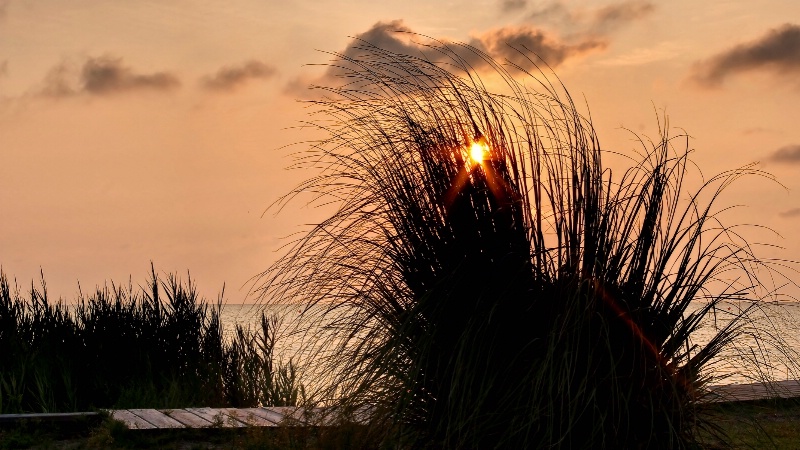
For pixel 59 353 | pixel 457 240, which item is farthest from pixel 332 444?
pixel 59 353

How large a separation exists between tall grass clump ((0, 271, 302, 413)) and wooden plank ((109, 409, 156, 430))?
3.63 ft

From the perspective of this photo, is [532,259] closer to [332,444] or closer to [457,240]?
[457,240]

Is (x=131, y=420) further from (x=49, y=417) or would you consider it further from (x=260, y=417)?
(x=260, y=417)

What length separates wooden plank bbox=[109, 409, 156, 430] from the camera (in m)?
5.62

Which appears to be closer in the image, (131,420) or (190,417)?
(131,420)

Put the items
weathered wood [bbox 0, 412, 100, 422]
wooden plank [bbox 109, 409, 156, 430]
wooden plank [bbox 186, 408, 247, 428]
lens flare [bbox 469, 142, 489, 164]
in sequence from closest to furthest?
lens flare [bbox 469, 142, 489, 164] → wooden plank [bbox 109, 409, 156, 430] → wooden plank [bbox 186, 408, 247, 428] → weathered wood [bbox 0, 412, 100, 422]

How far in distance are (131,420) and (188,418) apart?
0.37m

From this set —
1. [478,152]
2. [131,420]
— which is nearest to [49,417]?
[131,420]

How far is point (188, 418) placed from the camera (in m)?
5.91

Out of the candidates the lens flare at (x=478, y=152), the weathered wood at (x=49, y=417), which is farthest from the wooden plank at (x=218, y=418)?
the lens flare at (x=478, y=152)

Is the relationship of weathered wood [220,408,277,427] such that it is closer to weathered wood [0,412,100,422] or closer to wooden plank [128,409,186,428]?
wooden plank [128,409,186,428]

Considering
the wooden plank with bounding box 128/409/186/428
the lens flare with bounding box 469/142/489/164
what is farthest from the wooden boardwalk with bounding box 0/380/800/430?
the lens flare with bounding box 469/142/489/164

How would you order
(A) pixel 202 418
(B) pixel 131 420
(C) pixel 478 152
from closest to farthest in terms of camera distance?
(C) pixel 478 152 < (B) pixel 131 420 < (A) pixel 202 418

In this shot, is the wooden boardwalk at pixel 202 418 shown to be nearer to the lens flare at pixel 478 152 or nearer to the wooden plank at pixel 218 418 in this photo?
the wooden plank at pixel 218 418
